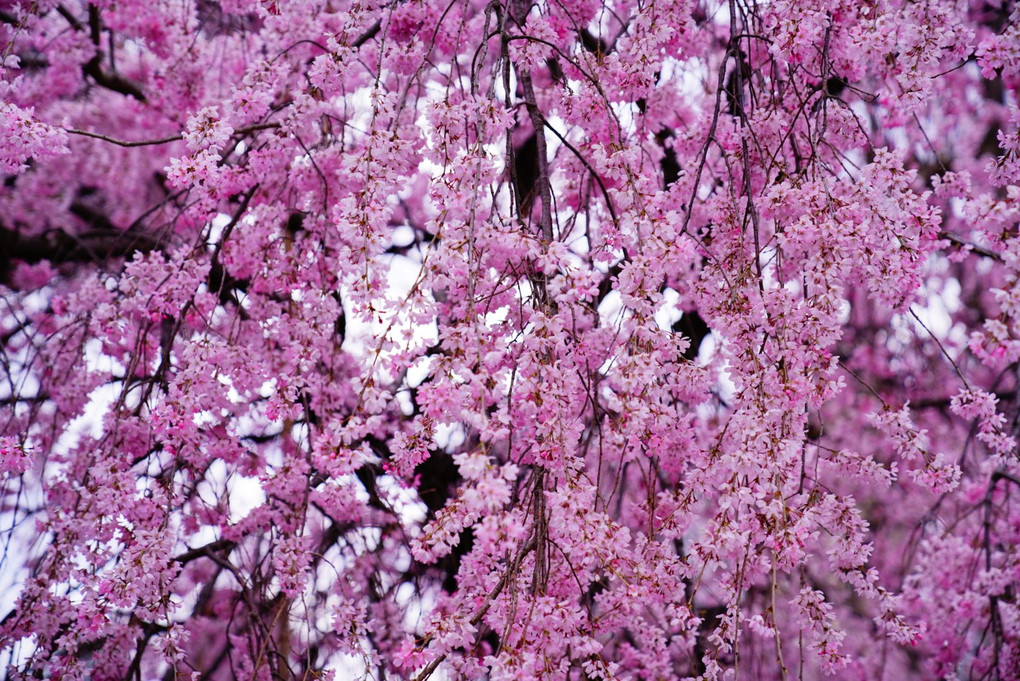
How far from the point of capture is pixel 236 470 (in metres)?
3.79

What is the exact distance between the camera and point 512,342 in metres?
2.06

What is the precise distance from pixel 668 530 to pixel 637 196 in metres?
1.02

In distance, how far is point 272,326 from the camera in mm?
3408

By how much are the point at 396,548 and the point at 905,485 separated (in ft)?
14.9

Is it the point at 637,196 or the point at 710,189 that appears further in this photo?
the point at 710,189

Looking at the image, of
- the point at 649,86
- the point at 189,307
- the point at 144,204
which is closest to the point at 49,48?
the point at 144,204

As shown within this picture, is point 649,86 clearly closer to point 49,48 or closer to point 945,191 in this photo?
point 945,191

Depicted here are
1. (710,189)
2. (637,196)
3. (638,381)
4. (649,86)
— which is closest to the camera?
(638,381)

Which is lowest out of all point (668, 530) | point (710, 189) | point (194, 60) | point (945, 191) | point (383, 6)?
point (668, 530)

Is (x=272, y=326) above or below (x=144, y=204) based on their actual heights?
below

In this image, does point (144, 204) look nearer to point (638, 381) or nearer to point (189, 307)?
point (189, 307)

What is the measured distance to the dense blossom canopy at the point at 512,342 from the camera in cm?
194

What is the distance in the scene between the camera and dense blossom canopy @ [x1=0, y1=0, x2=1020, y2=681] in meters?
1.94

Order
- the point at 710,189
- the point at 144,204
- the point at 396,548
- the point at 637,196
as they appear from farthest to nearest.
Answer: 1. the point at 144,204
2. the point at 396,548
3. the point at 710,189
4. the point at 637,196
